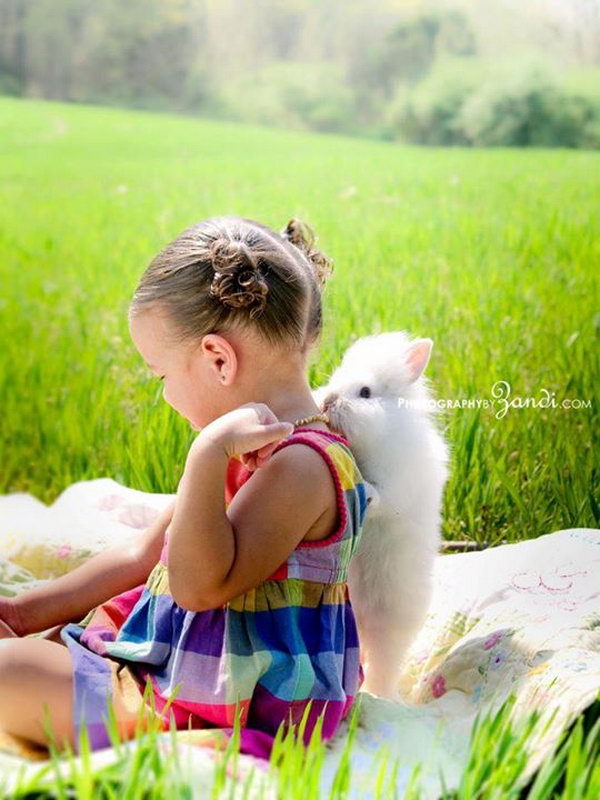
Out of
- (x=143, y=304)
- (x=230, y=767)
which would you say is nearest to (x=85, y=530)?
(x=143, y=304)

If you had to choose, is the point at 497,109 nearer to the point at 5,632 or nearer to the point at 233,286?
the point at 233,286

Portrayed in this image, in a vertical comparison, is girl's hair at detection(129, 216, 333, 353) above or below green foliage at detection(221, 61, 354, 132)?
below

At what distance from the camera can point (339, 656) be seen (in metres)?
1.27

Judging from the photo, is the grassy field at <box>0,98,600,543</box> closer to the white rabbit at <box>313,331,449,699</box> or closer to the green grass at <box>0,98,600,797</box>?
the green grass at <box>0,98,600,797</box>

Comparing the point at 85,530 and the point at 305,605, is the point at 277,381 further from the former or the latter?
the point at 85,530

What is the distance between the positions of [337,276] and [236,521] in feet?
3.60

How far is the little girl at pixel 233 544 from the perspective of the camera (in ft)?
3.94

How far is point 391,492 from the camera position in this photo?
54.3 inches

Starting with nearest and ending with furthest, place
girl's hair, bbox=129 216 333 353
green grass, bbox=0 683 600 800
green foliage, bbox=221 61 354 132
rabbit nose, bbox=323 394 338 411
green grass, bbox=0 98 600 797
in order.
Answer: green grass, bbox=0 683 600 800 → girl's hair, bbox=129 216 333 353 → rabbit nose, bbox=323 394 338 411 → green grass, bbox=0 98 600 797 → green foliage, bbox=221 61 354 132

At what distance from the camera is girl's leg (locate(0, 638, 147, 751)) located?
47.4 inches

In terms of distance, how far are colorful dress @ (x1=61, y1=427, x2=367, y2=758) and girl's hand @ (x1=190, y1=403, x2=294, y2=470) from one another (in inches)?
2.3

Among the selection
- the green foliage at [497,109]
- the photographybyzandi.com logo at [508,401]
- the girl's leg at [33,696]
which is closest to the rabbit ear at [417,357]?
the girl's leg at [33,696]

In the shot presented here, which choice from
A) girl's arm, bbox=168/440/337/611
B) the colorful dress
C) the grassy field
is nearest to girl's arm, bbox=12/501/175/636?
the colorful dress

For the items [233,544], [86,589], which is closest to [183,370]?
[233,544]
